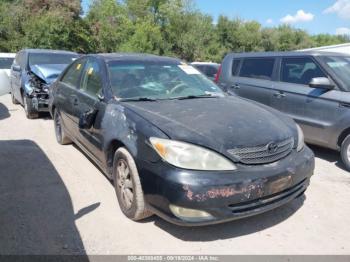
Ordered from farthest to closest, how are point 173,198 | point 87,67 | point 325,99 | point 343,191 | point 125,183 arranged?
point 325,99 → point 87,67 → point 343,191 → point 125,183 → point 173,198

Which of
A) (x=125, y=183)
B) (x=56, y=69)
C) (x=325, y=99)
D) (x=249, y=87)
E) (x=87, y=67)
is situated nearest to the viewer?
(x=125, y=183)

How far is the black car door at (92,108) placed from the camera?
3.95m

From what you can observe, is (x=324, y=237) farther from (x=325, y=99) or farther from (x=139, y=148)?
(x=325, y=99)

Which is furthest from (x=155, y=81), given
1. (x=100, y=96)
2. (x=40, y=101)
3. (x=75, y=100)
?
(x=40, y=101)

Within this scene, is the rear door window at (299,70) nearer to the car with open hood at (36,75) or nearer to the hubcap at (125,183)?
the hubcap at (125,183)

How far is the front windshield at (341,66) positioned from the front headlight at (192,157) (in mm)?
3227

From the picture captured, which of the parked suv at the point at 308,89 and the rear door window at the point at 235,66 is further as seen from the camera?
the rear door window at the point at 235,66

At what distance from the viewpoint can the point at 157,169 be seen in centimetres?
291

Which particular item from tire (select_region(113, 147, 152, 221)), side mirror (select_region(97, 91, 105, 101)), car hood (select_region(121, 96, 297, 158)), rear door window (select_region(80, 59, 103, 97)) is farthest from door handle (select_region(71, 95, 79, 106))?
tire (select_region(113, 147, 152, 221))

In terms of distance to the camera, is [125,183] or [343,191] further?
[343,191]

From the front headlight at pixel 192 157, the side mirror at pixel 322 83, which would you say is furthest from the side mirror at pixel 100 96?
the side mirror at pixel 322 83

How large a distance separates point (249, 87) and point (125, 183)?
3.85 m

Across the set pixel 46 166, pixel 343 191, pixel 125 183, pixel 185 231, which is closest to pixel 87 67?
pixel 46 166

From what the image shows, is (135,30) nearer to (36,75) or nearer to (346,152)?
(36,75)
